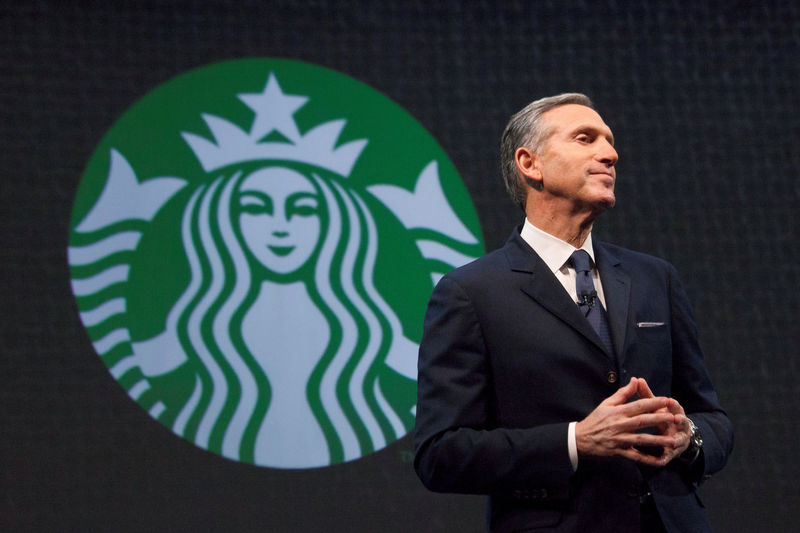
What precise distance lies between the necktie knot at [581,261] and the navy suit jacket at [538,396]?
0.03 m

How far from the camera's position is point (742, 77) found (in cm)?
285

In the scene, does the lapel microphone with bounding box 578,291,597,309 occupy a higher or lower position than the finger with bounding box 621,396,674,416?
higher

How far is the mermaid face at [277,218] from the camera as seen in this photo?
8.75 ft

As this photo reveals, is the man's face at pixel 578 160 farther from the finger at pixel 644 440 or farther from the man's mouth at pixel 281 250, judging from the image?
Answer: the man's mouth at pixel 281 250

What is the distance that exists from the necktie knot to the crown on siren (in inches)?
57.1

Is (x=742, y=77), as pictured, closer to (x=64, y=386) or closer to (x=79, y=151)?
(x=79, y=151)

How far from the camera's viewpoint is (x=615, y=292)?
1.32m

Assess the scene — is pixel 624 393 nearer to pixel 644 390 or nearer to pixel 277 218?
pixel 644 390

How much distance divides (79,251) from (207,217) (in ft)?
1.39

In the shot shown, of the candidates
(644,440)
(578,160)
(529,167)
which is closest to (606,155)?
(578,160)

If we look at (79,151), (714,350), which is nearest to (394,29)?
(79,151)

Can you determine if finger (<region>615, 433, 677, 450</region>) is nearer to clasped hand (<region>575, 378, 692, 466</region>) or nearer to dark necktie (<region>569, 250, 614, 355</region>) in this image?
clasped hand (<region>575, 378, 692, 466</region>)

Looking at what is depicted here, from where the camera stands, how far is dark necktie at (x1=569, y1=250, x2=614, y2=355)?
129 centimetres

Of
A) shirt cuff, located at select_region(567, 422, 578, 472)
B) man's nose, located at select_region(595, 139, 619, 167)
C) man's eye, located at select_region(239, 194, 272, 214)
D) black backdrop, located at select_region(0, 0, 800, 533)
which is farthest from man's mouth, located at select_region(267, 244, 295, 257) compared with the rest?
shirt cuff, located at select_region(567, 422, 578, 472)
